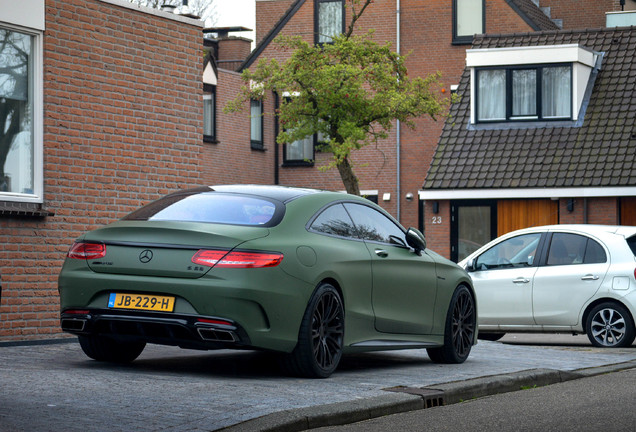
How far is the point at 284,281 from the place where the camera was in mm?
8680

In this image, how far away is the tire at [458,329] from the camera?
1117cm

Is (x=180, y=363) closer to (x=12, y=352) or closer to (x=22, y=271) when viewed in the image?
(x=12, y=352)

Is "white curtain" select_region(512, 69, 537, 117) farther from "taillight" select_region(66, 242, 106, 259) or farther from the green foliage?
"taillight" select_region(66, 242, 106, 259)

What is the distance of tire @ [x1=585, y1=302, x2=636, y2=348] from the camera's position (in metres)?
14.9

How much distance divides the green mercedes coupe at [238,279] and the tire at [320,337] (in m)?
0.01

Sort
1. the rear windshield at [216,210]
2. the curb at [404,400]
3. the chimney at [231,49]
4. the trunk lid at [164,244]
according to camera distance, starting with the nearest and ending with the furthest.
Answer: the curb at [404,400]
the trunk lid at [164,244]
the rear windshield at [216,210]
the chimney at [231,49]

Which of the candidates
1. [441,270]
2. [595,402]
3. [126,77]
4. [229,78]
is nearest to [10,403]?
[595,402]

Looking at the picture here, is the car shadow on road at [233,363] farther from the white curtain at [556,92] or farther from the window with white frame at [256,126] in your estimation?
the window with white frame at [256,126]

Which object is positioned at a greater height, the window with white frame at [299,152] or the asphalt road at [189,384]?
the window with white frame at [299,152]

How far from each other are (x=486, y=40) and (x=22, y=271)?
21.0 m

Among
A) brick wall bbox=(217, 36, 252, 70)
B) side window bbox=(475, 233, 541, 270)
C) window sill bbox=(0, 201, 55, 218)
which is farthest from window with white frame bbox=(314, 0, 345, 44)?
window sill bbox=(0, 201, 55, 218)

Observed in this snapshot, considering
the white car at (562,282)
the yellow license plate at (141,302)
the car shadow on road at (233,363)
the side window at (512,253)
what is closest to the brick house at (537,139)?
the side window at (512,253)

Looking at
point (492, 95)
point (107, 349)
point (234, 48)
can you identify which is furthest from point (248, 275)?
point (234, 48)

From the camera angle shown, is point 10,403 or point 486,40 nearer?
point 10,403
